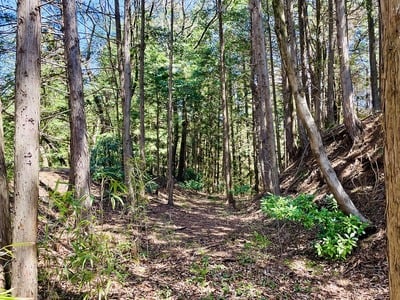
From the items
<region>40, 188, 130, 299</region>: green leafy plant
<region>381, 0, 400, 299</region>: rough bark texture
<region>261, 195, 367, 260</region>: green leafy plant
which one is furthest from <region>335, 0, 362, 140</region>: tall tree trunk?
<region>381, 0, 400, 299</region>: rough bark texture

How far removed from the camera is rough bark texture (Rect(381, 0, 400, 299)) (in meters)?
1.59

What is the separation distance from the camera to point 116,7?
1047cm

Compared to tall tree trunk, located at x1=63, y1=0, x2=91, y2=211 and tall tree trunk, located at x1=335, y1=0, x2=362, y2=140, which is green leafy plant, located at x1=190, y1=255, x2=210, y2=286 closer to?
tall tree trunk, located at x1=63, y1=0, x2=91, y2=211

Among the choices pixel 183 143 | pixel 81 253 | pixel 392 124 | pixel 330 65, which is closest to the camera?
pixel 392 124

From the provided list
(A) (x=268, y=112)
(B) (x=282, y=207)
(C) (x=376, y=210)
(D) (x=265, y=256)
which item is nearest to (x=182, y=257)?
(D) (x=265, y=256)

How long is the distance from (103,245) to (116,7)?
8.51 metres

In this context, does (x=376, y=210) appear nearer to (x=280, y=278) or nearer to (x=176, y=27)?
(x=280, y=278)

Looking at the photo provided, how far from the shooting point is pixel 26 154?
343 centimetres

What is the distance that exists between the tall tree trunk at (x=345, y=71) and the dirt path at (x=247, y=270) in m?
3.25

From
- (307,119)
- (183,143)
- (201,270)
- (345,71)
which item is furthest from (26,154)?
(183,143)

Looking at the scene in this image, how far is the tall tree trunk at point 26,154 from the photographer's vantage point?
3.40 meters

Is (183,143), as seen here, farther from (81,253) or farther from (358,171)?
(81,253)

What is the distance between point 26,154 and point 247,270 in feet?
12.1

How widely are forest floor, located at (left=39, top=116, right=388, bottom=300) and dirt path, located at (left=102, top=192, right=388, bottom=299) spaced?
0.5 inches
